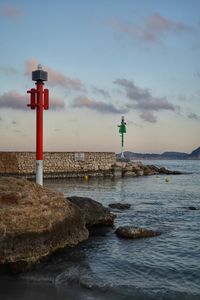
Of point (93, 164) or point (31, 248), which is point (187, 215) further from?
point (93, 164)

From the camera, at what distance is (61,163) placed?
4197 centimetres

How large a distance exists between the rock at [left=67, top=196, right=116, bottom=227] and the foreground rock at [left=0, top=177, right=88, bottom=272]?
2.40 m

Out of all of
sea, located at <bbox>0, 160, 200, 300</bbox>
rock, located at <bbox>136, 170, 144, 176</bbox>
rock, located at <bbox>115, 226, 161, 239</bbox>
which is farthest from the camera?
Result: rock, located at <bbox>136, 170, 144, 176</bbox>

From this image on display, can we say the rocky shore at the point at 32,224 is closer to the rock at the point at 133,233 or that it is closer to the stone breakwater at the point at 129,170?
the rock at the point at 133,233

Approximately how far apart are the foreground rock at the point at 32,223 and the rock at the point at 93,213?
2.40 m

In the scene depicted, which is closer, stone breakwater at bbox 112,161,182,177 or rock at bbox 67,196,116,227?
rock at bbox 67,196,116,227

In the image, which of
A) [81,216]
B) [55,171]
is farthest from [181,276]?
[55,171]

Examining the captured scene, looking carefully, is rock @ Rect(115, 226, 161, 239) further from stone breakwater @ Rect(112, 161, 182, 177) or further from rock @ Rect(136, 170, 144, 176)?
rock @ Rect(136, 170, 144, 176)

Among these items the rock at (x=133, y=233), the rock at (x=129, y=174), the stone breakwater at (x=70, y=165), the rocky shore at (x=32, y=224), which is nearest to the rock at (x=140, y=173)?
the stone breakwater at (x=70, y=165)

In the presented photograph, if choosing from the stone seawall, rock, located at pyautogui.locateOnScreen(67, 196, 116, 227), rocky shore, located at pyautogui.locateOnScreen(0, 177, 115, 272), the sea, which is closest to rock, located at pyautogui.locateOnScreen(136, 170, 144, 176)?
the stone seawall

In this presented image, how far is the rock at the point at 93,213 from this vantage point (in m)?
→ 13.5

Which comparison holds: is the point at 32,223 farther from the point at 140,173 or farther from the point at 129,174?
the point at 140,173

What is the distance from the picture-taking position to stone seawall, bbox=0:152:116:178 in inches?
1516

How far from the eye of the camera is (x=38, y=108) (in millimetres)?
14188
